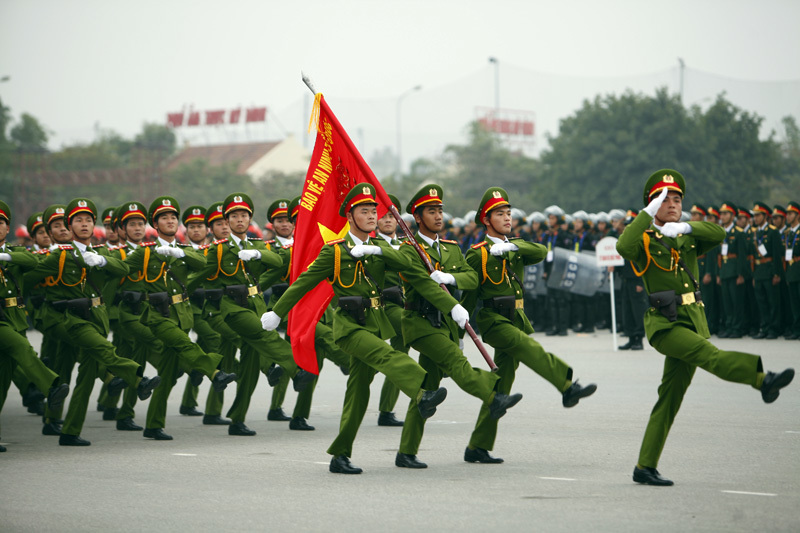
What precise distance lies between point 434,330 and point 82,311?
398cm

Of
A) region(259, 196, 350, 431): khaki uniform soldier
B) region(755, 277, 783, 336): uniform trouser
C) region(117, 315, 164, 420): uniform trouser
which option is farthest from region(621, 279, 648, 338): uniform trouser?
region(117, 315, 164, 420): uniform trouser

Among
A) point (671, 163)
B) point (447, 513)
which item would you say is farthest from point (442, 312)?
point (671, 163)

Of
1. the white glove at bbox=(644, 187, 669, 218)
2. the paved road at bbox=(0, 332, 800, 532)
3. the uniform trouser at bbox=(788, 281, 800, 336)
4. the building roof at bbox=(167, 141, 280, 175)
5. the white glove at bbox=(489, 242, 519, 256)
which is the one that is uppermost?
the building roof at bbox=(167, 141, 280, 175)

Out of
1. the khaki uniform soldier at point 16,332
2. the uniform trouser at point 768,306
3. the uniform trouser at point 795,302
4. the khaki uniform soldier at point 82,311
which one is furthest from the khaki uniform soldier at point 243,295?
the uniform trouser at point 768,306

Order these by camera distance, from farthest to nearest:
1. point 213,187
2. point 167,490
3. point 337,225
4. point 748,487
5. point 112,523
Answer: point 213,187
point 337,225
point 167,490
point 748,487
point 112,523

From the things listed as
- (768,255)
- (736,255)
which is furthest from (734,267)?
(768,255)

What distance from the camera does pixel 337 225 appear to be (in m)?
10.3

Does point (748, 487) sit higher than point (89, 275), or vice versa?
point (89, 275)

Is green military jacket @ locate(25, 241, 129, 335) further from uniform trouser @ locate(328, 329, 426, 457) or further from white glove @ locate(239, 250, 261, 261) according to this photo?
uniform trouser @ locate(328, 329, 426, 457)

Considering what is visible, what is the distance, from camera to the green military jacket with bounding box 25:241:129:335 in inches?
412

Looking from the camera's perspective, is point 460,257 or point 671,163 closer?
point 460,257

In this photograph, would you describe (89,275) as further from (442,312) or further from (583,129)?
(583,129)

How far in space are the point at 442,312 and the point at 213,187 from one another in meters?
55.4

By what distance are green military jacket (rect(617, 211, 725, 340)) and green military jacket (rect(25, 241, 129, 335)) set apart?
17.8 feet
